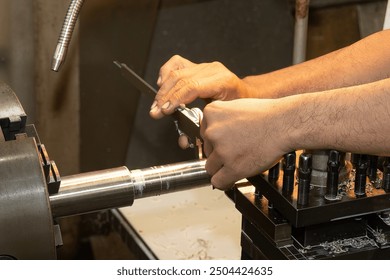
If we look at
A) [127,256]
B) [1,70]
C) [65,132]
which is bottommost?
[127,256]

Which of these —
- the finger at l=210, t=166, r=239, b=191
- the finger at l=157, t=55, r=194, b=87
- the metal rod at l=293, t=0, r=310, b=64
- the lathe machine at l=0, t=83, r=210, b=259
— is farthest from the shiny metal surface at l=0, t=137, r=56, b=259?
the metal rod at l=293, t=0, r=310, b=64

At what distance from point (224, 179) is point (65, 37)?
299mm

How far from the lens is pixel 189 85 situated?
106cm

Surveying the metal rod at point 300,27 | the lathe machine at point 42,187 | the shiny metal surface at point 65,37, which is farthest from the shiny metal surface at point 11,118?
the metal rod at point 300,27

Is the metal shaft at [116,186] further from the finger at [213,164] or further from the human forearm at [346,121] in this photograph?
the human forearm at [346,121]

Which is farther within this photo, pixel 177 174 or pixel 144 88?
pixel 144 88

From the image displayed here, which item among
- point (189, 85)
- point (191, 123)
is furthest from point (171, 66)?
point (191, 123)

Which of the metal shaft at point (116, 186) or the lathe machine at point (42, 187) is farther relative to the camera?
the metal shaft at point (116, 186)

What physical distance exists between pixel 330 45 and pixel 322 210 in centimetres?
104

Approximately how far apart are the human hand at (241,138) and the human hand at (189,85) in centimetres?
14

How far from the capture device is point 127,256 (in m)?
1.25

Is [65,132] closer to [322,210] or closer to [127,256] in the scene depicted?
[127,256]

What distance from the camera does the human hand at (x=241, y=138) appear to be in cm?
83
